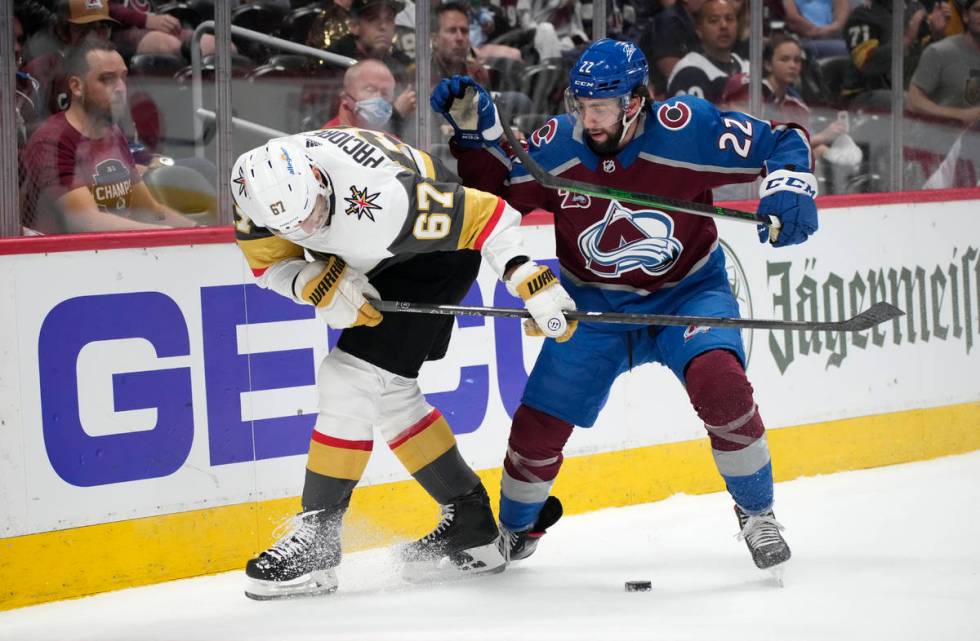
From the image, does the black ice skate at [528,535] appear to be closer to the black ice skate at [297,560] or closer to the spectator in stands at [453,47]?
the black ice skate at [297,560]

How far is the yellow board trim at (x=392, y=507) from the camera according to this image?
3570 mm

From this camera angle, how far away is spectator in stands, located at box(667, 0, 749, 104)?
16.1ft

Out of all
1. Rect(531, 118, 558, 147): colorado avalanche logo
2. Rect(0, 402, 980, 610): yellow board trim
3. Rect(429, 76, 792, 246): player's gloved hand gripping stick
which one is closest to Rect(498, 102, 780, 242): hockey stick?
Rect(429, 76, 792, 246): player's gloved hand gripping stick

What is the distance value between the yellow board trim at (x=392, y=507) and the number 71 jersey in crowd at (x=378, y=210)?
2.80 feet

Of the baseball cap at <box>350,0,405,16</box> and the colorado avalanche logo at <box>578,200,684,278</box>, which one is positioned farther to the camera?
the baseball cap at <box>350,0,405,16</box>

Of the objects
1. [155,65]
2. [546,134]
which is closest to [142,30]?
[155,65]

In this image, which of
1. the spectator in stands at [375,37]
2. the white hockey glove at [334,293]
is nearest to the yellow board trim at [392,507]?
the white hockey glove at [334,293]

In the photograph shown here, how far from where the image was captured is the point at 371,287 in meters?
3.42

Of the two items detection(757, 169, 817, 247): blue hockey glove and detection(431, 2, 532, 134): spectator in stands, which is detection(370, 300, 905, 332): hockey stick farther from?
detection(431, 2, 532, 134): spectator in stands

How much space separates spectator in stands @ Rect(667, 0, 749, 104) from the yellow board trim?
1290mm

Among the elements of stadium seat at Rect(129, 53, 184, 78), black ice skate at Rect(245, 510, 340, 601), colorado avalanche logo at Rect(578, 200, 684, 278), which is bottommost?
black ice skate at Rect(245, 510, 340, 601)

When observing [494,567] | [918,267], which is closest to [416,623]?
[494,567]

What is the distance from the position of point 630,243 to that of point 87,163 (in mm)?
1514

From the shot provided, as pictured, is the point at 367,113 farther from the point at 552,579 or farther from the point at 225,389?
the point at 552,579
